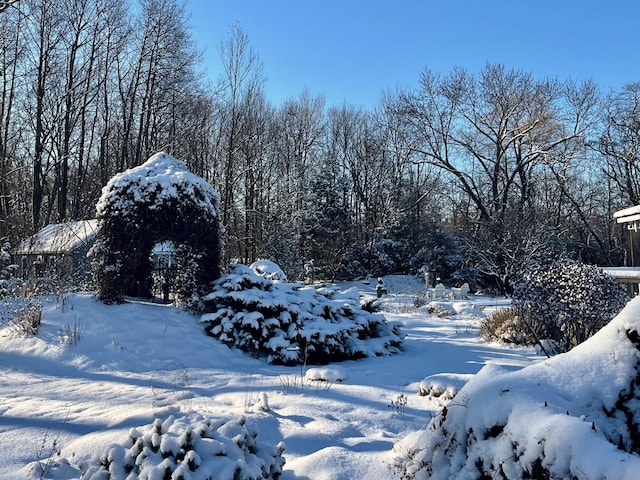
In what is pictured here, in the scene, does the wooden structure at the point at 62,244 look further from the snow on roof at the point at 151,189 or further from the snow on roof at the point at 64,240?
the snow on roof at the point at 151,189

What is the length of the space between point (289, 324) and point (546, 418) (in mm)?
5331

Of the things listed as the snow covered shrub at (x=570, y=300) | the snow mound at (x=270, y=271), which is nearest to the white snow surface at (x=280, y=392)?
the snow covered shrub at (x=570, y=300)

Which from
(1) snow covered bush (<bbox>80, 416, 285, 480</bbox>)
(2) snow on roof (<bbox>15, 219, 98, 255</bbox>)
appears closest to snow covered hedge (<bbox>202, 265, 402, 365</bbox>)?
(1) snow covered bush (<bbox>80, 416, 285, 480</bbox>)

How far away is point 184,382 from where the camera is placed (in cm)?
534

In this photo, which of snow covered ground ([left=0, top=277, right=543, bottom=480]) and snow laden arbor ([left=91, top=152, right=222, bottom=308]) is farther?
snow laden arbor ([left=91, top=152, right=222, bottom=308])

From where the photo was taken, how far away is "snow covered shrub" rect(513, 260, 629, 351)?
6410 mm

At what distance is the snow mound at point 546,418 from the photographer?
1796 mm

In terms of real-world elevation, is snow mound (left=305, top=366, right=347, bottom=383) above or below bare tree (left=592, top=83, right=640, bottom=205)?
below

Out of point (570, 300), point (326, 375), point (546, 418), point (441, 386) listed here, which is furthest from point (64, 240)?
point (546, 418)

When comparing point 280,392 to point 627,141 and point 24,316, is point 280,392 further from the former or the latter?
point 627,141

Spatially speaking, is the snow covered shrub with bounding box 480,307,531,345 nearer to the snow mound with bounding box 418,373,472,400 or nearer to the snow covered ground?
the snow covered ground

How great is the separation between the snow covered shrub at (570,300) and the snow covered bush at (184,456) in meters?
4.74

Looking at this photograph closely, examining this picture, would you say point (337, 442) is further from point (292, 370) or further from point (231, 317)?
point (231, 317)

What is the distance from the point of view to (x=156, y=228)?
305 inches
